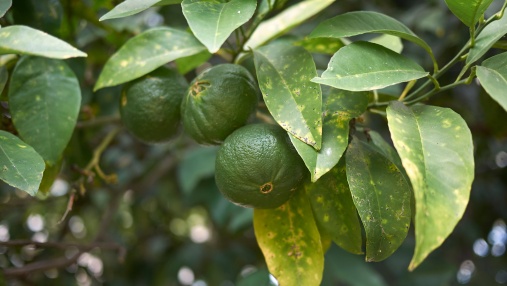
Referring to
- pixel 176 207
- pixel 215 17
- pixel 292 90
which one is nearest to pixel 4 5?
pixel 215 17

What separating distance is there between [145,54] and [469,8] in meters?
0.55

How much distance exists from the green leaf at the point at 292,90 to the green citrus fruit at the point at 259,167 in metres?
0.05

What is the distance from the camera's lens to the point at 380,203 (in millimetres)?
742

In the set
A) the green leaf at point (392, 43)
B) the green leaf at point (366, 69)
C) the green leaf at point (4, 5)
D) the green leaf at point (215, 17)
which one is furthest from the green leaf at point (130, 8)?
the green leaf at point (392, 43)

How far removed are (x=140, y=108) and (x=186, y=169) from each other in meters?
0.76

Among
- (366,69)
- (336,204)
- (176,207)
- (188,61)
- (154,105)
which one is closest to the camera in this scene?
(366,69)

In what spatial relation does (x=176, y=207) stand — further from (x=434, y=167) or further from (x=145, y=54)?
(x=434, y=167)

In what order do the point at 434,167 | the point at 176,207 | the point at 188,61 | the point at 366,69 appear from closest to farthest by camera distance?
the point at 434,167
the point at 366,69
the point at 188,61
the point at 176,207

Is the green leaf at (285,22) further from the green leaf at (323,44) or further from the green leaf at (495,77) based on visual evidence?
the green leaf at (495,77)

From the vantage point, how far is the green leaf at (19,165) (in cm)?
72

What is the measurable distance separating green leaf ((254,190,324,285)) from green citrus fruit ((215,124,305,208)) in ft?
0.28

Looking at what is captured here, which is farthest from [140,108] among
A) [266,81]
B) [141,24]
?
[141,24]

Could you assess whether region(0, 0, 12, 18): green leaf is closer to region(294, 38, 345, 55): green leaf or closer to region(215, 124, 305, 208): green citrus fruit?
region(215, 124, 305, 208): green citrus fruit

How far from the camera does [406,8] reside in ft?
6.54
